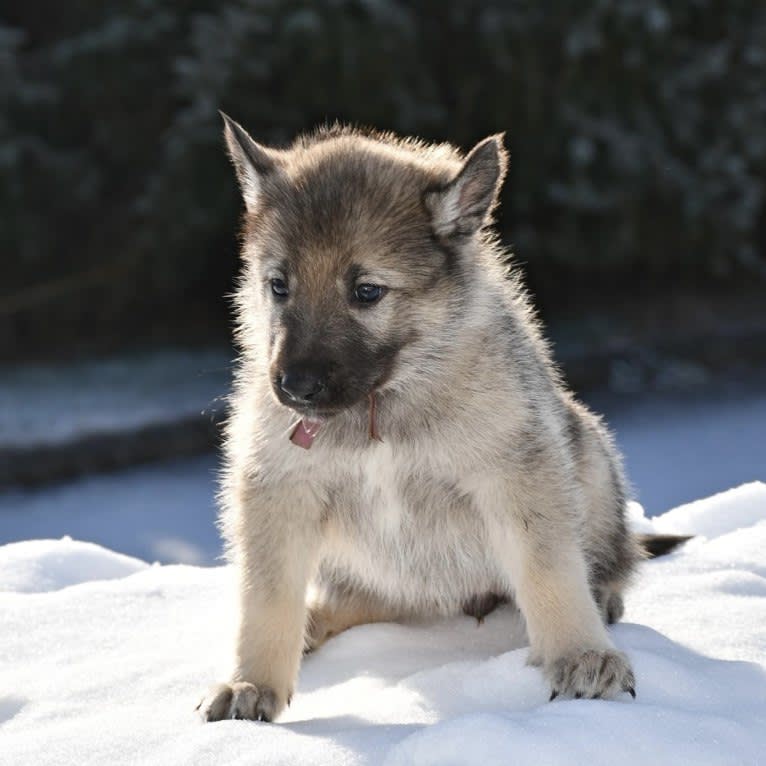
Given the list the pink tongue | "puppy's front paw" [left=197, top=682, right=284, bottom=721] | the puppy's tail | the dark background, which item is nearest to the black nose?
the pink tongue

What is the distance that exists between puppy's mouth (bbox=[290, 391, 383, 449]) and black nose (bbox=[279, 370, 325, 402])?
79mm

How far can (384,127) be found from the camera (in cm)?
980

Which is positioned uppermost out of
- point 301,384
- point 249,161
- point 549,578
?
point 249,161

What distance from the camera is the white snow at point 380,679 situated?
2.87 m

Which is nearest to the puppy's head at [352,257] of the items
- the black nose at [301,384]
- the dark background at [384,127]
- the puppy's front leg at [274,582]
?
the black nose at [301,384]

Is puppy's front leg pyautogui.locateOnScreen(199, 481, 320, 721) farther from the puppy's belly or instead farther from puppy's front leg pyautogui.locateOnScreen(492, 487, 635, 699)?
puppy's front leg pyautogui.locateOnScreen(492, 487, 635, 699)

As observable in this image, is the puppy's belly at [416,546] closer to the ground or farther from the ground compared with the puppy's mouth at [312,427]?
closer to the ground

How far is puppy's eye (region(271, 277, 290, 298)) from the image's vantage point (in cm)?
335

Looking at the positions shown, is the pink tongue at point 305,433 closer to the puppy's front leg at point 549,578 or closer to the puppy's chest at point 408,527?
the puppy's chest at point 408,527

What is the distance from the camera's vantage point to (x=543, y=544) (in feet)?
11.1

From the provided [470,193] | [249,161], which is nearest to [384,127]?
[249,161]

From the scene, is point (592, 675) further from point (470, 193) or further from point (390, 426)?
point (470, 193)

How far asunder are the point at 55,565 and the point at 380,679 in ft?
5.54

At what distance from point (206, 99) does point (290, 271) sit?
6.63 metres
